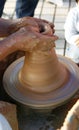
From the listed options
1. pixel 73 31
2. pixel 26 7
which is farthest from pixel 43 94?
pixel 26 7

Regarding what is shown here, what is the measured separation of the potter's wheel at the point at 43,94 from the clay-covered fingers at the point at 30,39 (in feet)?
0.75

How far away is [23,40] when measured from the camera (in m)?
1.30

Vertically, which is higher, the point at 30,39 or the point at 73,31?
the point at 30,39

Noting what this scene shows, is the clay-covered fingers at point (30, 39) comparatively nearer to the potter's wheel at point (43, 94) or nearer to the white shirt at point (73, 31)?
the potter's wheel at point (43, 94)

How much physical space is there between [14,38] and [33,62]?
0.18 metres

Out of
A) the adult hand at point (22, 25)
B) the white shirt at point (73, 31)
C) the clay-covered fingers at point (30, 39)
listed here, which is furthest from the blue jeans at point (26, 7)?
the clay-covered fingers at point (30, 39)

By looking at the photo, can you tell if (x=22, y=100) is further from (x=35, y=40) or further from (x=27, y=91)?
(x=35, y=40)

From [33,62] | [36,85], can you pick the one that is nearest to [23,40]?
[33,62]

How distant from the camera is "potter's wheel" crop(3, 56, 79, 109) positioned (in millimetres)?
1394

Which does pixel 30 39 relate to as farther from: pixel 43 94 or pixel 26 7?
pixel 26 7

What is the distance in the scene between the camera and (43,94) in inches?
56.3

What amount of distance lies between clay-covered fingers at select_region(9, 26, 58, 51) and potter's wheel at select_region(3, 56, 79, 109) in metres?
0.23

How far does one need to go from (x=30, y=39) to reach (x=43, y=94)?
0.95ft

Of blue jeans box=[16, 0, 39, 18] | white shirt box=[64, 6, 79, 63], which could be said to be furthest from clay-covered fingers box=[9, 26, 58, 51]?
blue jeans box=[16, 0, 39, 18]
